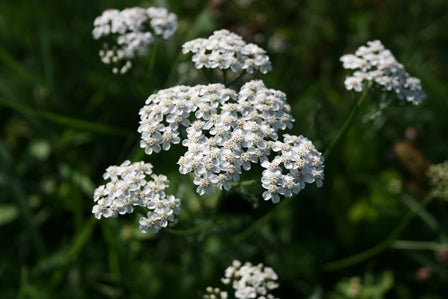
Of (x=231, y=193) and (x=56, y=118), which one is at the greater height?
(x=56, y=118)

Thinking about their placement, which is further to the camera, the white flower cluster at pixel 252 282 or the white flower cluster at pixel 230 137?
the white flower cluster at pixel 252 282

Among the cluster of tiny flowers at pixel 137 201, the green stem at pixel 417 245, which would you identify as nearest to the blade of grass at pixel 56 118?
the cluster of tiny flowers at pixel 137 201

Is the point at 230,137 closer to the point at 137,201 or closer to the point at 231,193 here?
the point at 137,201

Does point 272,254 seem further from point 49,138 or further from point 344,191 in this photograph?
point 49,138

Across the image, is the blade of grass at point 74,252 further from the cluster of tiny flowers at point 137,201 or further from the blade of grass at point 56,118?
the cluster of tiny flowers at point 137,201

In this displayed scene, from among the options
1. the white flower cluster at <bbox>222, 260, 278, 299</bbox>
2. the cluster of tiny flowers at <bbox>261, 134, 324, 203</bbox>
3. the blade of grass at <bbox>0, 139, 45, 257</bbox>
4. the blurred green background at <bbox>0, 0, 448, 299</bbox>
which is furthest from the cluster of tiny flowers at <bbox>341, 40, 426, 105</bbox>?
the blade of grass at <bbox>0, 139, 45, 257</bbox>

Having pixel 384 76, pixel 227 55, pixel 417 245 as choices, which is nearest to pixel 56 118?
pixel 227 55

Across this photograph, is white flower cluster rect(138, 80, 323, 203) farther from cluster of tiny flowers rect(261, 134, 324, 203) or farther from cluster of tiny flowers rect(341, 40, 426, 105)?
cluster of tiny flowers rect(341, 40, 426, 105)
